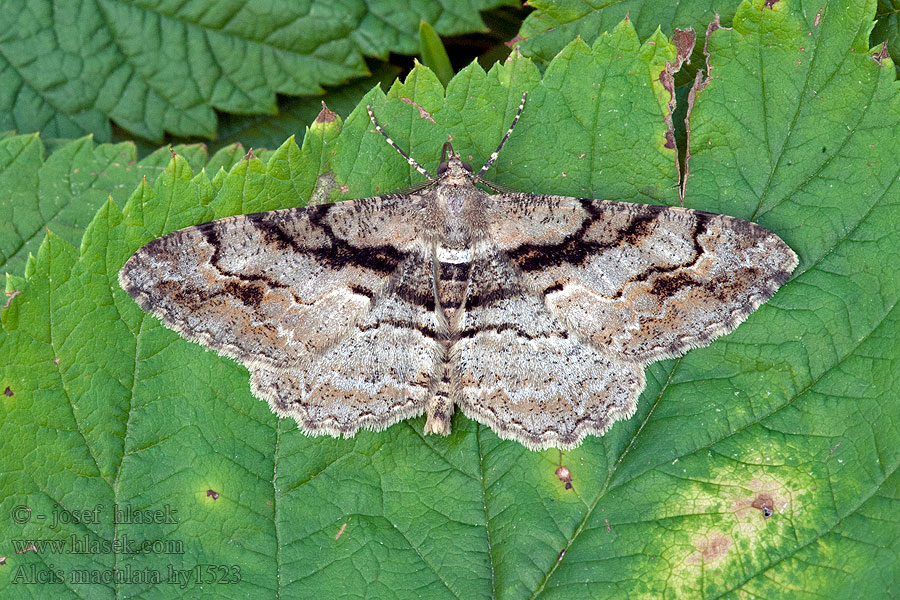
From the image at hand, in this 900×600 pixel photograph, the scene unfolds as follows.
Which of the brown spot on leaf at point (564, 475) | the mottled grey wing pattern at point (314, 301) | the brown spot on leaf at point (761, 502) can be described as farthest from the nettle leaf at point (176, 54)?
the brown spot on leaf at point (761, 502)

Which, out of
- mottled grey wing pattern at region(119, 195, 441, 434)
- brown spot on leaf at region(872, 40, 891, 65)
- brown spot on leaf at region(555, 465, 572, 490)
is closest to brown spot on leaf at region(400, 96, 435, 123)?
mottled grey wing pattern at region(119, 195, 441, 434)

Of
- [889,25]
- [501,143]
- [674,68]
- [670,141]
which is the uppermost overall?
[889,25]

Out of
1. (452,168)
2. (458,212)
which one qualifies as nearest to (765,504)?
(458,212)

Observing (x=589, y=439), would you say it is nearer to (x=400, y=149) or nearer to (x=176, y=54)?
(x=400, y=149)

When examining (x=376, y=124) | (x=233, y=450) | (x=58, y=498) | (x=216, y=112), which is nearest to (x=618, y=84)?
(x=376, y=124)

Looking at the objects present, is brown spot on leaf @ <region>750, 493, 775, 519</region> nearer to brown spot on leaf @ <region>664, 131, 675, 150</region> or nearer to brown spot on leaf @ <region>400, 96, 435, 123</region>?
brown spot on leaf @ <region>664, 131, 675, 150</region>

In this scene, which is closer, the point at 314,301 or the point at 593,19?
the point at 314,301

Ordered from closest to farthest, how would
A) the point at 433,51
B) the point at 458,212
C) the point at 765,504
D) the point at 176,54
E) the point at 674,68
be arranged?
the point at 765,504 < the point at 674,68 < the point at 458,212 < the point at 433,51 < the point at 176,54

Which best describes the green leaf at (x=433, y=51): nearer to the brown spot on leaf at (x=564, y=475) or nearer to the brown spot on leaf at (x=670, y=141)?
the brown spot on leaf at (x=670, y=141)
